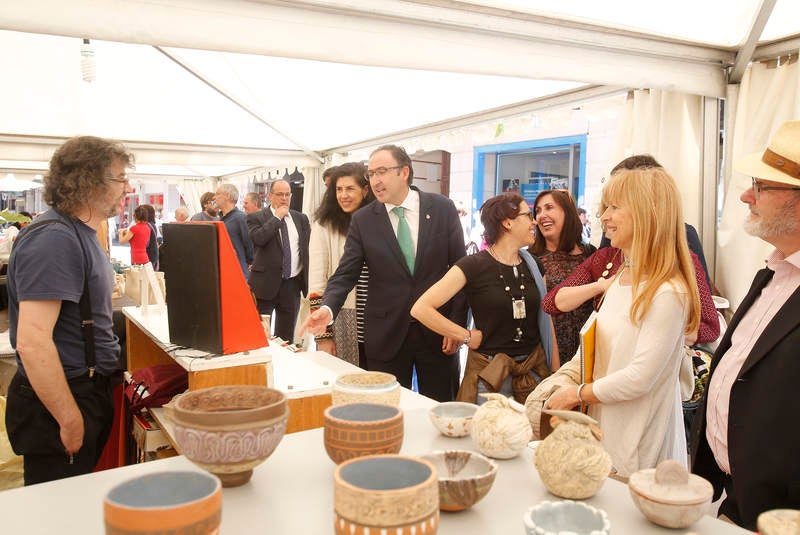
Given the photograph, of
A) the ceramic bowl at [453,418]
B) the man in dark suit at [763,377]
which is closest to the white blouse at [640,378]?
the man in dark suit at [763,377]

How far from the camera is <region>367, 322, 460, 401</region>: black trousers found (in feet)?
9.19

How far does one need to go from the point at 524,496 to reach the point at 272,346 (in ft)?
4.80

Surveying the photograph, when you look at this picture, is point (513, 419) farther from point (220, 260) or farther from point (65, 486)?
point (220, 260)

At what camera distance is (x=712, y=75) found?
10.2 ft

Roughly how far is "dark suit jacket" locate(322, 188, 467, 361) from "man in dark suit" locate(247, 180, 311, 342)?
215 cm

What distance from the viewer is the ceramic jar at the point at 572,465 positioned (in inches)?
34.8

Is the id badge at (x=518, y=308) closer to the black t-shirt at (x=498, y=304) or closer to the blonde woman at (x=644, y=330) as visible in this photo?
the black t-shirt at (x=498, y=304)

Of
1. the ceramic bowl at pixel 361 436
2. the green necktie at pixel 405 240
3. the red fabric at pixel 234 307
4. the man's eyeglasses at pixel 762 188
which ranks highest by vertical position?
the man's eyeglasses at pixel 762 188

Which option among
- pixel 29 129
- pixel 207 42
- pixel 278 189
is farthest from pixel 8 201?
pixel 207 42

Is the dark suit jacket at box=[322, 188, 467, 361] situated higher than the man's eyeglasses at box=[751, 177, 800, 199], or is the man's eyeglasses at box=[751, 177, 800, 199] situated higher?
the man's eyeglasses at box=[751, 177, 800, 199]

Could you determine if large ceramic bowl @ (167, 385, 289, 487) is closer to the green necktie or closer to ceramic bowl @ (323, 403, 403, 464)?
ceramic bowl @ (323, 403, 403, 464)

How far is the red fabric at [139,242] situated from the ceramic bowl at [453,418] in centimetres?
705

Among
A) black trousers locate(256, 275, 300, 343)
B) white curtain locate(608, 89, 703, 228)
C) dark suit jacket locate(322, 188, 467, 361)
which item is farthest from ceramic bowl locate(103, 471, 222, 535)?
black trousers locate(256, 275, 300, 343)

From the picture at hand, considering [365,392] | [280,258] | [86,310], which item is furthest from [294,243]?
[365,392]
